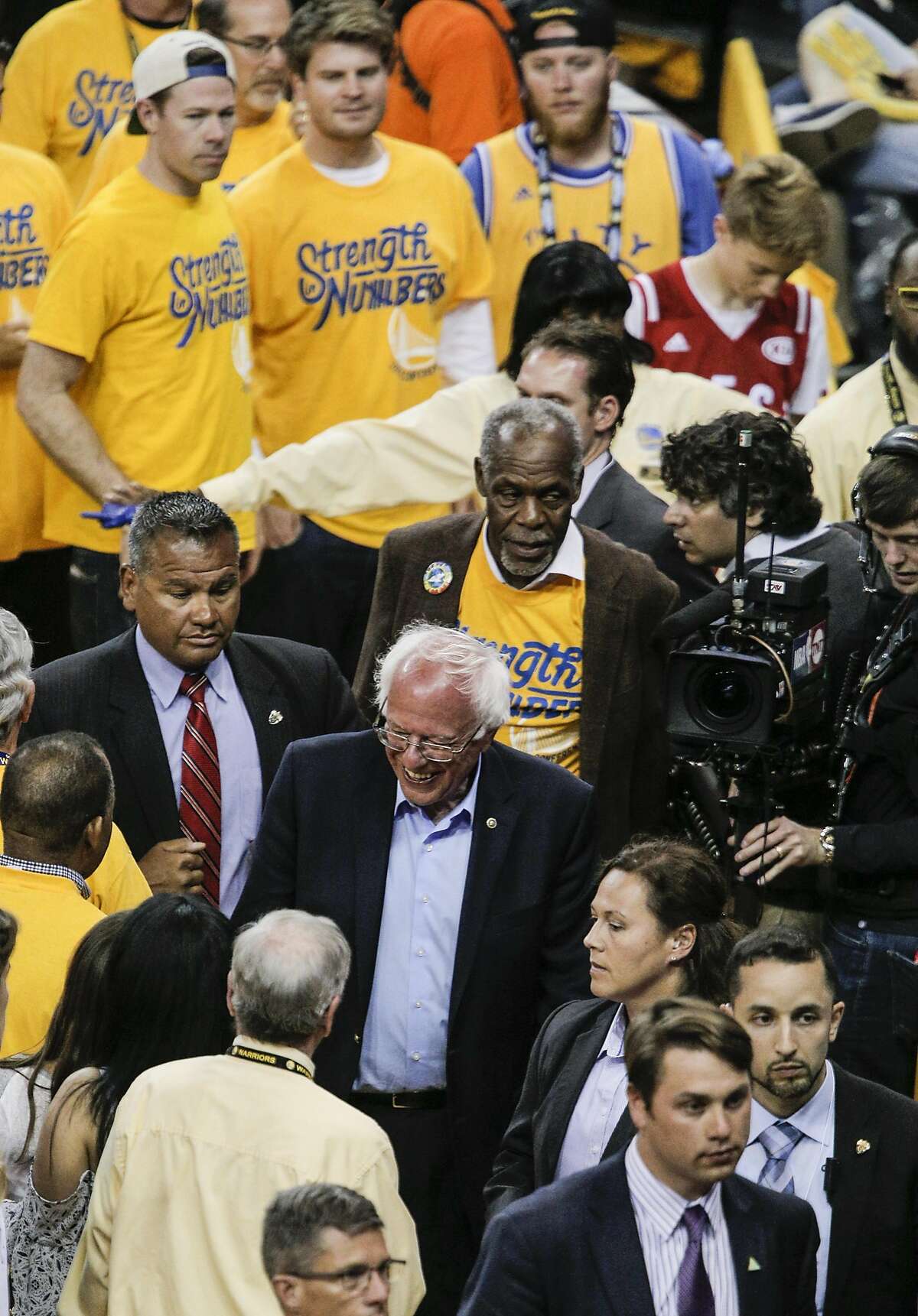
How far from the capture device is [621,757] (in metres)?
5.36

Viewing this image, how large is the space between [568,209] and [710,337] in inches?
29.8

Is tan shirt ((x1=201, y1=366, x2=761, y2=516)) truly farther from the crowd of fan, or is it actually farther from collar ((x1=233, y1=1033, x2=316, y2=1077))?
collar ((x1=233, y1=1033, x2=316, y2=1077))

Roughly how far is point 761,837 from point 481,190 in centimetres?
306

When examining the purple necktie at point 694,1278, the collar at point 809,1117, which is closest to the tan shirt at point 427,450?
the collar at point 809,1117

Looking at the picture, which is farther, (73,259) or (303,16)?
(303,16)

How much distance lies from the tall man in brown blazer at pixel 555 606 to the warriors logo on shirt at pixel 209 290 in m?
1.23

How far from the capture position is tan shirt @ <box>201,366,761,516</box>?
19.7 feet

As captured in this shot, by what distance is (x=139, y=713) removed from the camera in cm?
505

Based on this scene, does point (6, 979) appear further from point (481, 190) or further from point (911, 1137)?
point (481, 190)

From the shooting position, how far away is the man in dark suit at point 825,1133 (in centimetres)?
418

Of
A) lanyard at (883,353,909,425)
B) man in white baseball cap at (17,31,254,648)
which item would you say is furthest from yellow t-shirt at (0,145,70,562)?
lanyard at (883,353,909,425)

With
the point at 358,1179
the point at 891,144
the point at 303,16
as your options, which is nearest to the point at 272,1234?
the point at 358,1179

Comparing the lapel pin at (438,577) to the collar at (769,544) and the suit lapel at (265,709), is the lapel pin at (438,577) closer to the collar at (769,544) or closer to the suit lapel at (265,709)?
the suit lapel at (265,709)

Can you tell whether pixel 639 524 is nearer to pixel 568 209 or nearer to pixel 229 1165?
pixel 568 209
